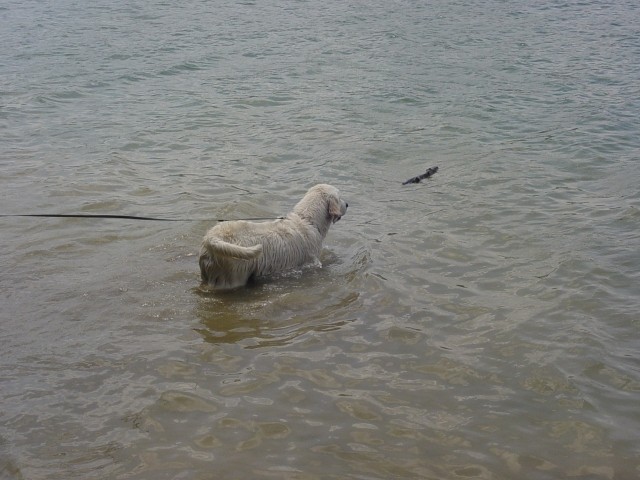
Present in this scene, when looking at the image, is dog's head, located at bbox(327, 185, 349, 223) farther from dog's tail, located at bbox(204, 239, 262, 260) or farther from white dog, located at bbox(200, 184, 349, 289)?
dog's tail, located at bbox(204, 239, 262, 260)

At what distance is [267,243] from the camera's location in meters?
7.62

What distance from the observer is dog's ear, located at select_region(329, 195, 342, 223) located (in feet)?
26.7

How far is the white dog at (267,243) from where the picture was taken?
7188mm

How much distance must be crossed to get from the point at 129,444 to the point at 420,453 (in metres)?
1.88

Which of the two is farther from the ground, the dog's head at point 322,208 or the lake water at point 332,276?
the dog's head at point 322,208

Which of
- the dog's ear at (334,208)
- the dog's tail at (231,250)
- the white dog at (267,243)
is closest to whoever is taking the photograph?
the dog's tail at (231,250)

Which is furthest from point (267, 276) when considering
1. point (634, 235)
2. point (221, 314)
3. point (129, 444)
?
point (634, 235)

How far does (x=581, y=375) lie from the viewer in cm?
604

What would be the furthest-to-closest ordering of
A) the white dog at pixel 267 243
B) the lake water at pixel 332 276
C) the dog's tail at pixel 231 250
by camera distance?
the white dog at pixel 267 243 < the dog's tail at pixel 231 250 < the lake water at pixel 332 276

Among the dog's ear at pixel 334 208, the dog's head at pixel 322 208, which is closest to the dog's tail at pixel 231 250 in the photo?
the dog's head at pixel 322 208

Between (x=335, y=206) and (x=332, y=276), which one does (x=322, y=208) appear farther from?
(x=332, y=276)

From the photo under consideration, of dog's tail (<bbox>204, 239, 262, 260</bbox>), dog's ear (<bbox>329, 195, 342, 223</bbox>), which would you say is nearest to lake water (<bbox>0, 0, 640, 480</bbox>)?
dog's tail (<bbox>204, 239, 262, 260</bbox>)

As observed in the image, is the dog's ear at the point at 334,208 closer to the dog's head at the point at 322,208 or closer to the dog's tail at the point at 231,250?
the dog's head at the point at 322,208

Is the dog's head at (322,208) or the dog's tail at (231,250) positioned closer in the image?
the dog's tail at (231,250)
